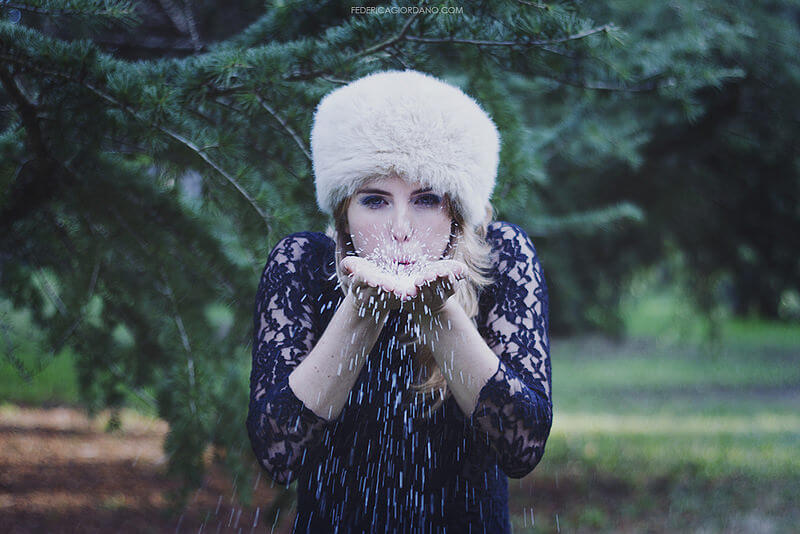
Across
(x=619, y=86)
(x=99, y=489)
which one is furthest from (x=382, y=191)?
(x=99, y=489)

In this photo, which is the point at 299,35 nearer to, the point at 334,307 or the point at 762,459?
the point at 334,307

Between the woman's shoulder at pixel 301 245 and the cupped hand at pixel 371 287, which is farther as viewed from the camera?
the woman's shoulder at pixel 301 245

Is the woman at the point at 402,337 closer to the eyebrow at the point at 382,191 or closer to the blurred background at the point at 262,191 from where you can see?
the eyebrow at the point at 382,191

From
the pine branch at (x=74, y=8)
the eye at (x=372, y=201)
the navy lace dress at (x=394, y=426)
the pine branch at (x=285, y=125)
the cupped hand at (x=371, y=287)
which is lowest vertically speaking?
the navy lace dress at (x=394, y=426)

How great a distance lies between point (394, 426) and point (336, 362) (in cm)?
35

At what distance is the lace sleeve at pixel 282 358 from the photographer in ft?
5.64

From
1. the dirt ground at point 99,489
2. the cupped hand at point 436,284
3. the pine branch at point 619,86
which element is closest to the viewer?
the cupped hand at point 436,284

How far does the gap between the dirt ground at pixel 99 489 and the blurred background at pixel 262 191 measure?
29mm

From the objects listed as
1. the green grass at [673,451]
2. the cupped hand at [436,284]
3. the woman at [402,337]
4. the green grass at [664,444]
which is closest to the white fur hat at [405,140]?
the woman at [402,337]

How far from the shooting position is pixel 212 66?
199 cm

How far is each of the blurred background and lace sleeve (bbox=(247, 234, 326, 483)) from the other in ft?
0.89

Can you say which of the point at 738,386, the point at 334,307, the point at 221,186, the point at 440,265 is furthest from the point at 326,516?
the point at 738,386

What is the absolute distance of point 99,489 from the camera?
521 centimetres

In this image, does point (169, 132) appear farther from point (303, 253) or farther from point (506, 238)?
point (506, 238)
